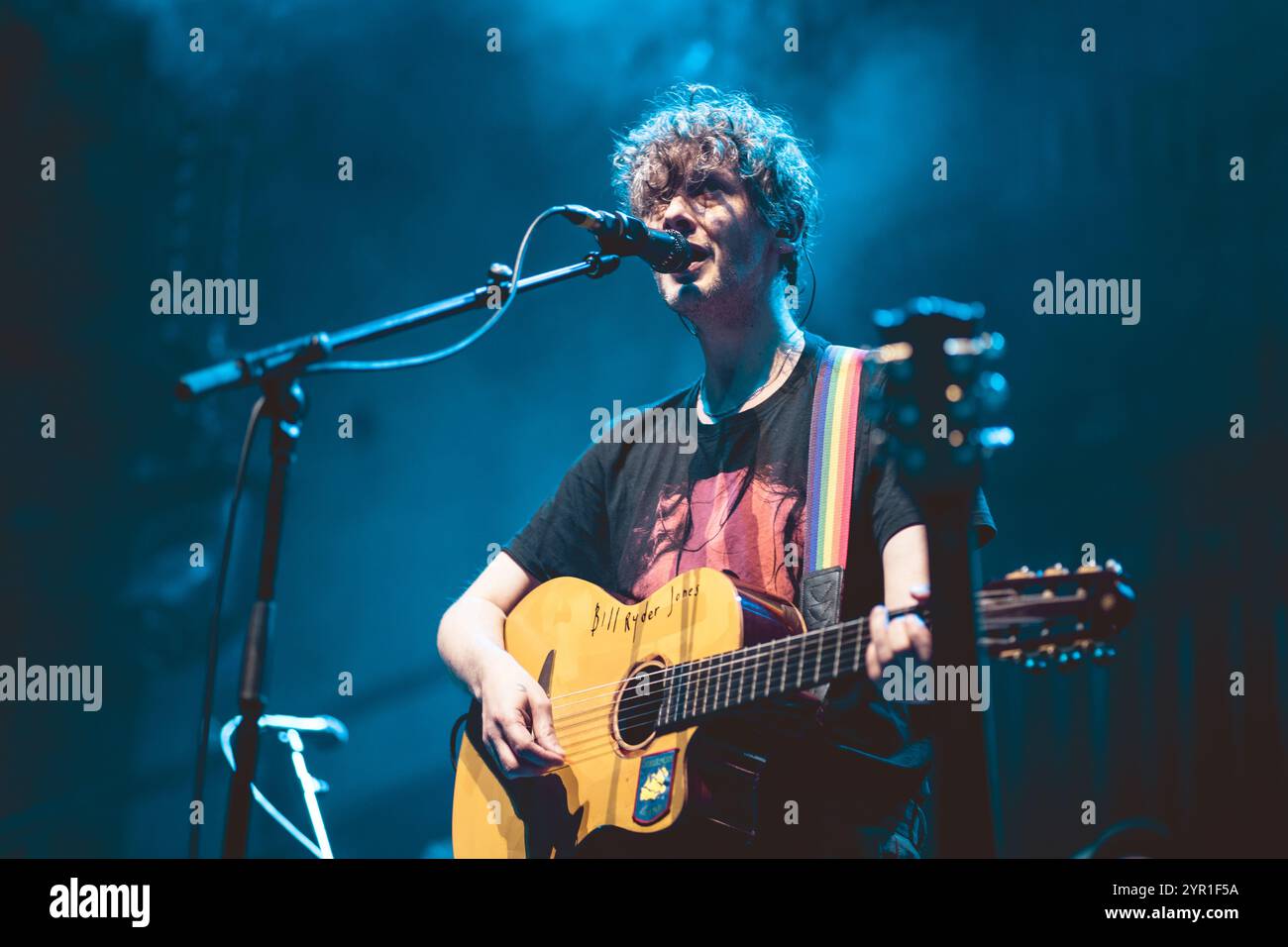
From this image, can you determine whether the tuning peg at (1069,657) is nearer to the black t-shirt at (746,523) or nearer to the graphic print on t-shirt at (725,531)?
the black t-shirt at (746,523)

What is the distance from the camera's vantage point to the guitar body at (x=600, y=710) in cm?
217

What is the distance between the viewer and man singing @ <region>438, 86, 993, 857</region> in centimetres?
210

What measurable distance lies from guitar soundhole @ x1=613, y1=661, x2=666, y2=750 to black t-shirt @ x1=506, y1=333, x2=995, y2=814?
0.19 m

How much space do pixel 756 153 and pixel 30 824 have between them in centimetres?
363

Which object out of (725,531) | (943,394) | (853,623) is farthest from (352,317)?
(943,394)

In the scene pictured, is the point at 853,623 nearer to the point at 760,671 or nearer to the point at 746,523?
the point at 760,671

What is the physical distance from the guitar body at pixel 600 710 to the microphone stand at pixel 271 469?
76 centimetres

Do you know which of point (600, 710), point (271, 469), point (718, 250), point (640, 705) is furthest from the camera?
point (718, 250)

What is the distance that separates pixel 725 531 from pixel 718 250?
29.5 inches

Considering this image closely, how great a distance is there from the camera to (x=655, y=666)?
2318 mm

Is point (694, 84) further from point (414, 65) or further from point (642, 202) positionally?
point (414, 65)

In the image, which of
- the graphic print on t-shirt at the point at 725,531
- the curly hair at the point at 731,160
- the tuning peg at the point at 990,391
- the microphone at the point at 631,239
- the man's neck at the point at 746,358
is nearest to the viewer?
the tuning peg at the point at 990,391

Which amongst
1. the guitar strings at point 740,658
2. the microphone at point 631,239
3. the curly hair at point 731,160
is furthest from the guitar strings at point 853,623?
the curly hair at point 731,160
